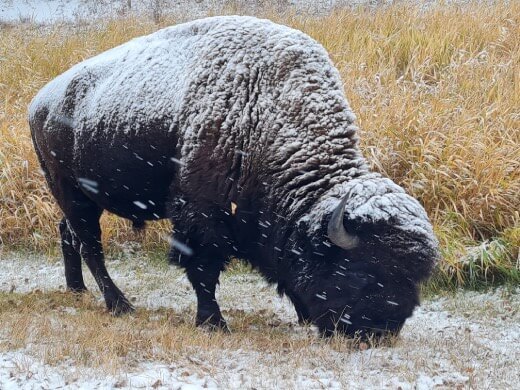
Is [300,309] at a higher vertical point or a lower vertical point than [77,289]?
higher

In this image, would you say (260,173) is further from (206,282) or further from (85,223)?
(85,223)

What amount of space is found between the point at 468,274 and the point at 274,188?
2864 mm

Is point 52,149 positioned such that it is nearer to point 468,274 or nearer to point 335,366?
point 335,366

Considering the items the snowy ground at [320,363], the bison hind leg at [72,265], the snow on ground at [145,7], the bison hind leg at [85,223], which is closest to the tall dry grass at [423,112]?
the snowy ground at [320,363]

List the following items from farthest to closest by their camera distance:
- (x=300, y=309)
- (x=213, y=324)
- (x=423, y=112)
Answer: (x=423, y=112)
(x=300, y=309)
(x=213, y=324)

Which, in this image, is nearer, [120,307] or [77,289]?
[120,307]

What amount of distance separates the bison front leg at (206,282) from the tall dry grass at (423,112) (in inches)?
103

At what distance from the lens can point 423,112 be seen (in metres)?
8.98

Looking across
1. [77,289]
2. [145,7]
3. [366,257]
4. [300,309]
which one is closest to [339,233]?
[366,257]

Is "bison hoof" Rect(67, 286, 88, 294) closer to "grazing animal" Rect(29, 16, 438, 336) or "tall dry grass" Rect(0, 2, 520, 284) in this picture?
"grazing animal" Rect(29, 16, 438, 336)

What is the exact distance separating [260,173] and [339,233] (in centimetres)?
86

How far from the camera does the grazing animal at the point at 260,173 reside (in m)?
4.92

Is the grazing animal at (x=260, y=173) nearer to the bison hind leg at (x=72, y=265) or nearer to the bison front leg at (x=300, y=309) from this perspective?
the bison front leg at (x=300, y=309)

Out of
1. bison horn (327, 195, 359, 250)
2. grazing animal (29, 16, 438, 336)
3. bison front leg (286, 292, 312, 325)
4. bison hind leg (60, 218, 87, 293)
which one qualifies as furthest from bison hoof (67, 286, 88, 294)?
bison horn (327, 195, 359, 250)
